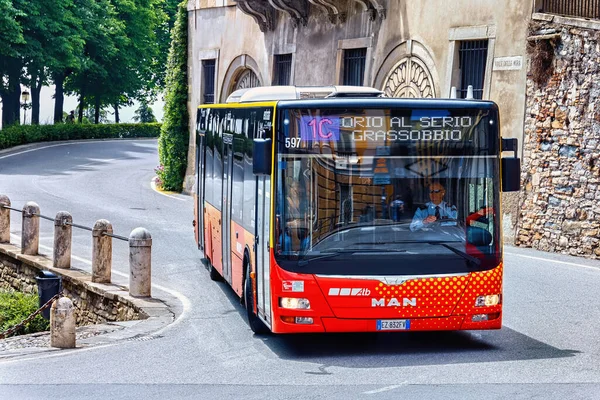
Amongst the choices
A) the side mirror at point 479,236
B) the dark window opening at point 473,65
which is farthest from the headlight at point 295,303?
the dark window opening at point 473,65

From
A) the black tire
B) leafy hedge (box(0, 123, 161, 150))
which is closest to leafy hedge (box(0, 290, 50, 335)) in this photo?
the black tire

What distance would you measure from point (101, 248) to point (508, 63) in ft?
31.3

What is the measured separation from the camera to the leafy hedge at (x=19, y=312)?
64.6 ft

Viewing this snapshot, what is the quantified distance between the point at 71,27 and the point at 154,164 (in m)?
15.9

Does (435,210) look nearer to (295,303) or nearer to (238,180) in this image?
(295,303)

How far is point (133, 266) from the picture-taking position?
16.1m

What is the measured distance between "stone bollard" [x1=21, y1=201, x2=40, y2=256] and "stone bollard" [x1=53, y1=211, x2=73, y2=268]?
1832 mm

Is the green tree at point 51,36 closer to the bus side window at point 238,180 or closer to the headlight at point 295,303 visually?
the bus side window at point 238,180

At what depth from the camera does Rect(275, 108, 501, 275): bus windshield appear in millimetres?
11508

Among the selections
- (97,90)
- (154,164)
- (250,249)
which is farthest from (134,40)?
(250,249)

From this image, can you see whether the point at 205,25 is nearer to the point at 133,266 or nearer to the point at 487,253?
the point at 133,266

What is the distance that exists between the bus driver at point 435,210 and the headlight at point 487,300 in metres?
0.87

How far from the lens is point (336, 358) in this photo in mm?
11680

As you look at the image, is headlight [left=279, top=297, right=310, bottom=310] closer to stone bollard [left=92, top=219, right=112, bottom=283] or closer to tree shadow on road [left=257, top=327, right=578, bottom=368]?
tree shadow on road [left=257, top=327, right=578, bottom=368]
